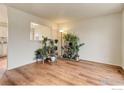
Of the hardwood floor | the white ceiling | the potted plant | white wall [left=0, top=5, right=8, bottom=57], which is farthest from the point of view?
the potted plant

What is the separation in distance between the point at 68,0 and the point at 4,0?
0.53m

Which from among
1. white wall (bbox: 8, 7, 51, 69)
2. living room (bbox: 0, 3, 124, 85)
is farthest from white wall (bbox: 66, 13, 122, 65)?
white wall (bbox: 8, 7, 51, 69)

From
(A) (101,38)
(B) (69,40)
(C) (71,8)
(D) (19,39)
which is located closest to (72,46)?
(B) (69,40)

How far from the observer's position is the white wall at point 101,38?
145 inches

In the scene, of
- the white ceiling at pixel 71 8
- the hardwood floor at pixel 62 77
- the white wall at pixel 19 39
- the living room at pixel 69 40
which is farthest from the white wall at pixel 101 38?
the white wall at pixel 19 39

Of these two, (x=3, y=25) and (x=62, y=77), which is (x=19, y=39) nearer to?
(x=3, y=25)

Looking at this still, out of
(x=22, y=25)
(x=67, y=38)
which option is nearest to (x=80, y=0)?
(x=22, y=25)

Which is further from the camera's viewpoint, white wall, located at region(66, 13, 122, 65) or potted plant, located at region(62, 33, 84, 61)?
potted plant, located at region(62, 33, 84, 61)

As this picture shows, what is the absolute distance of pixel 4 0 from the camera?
824 mm

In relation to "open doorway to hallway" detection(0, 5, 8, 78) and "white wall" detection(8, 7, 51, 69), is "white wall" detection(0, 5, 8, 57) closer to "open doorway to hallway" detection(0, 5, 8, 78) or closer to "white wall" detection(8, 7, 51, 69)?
"open doorway to hallway" detection(0, 5, 8, 78)

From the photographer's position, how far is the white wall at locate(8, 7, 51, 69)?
313 cm

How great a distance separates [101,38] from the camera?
13.5ft

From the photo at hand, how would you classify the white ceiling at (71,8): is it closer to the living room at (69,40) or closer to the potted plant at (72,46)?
the living room at (69,40)

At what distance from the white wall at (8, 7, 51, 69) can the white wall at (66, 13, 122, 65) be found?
229cm
